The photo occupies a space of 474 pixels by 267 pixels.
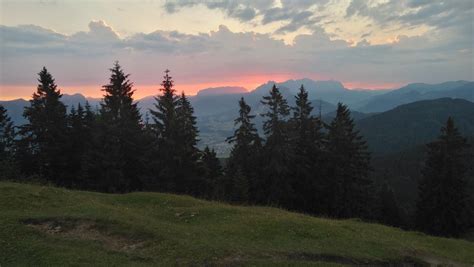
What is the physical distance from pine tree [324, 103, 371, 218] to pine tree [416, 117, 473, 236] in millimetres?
8691

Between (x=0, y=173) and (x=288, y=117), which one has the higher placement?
(x=288, y=117)

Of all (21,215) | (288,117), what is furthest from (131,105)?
(21,215)

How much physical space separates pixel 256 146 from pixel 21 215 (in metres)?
34.0

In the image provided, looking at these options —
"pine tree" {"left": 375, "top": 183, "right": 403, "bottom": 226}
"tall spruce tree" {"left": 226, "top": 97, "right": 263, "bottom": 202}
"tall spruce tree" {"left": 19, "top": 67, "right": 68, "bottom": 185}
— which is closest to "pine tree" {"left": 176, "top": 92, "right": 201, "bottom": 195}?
"tall spruce tree" {"left": 226, "top": 97, "right": 263, "bottom": 202}

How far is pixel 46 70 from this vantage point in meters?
46.6

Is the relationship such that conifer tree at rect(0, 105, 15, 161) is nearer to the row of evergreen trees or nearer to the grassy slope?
the row of evergreen trees

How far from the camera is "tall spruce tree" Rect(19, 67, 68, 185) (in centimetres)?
4466

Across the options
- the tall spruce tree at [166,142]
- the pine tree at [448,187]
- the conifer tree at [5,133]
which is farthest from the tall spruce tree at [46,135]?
the pine tree at [448,187]

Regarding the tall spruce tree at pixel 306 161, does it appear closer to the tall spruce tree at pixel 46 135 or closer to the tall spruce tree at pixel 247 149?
the tall spruce tree at pixel 247 149

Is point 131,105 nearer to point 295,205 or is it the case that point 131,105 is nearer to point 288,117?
point 288,117

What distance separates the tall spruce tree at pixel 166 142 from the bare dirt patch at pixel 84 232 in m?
26.5

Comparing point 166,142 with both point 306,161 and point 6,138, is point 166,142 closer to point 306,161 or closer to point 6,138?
point 306,161

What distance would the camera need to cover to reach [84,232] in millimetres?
15945

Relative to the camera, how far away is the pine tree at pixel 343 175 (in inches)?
1766
